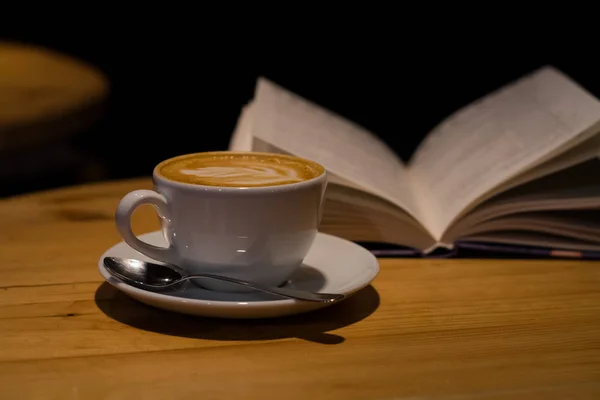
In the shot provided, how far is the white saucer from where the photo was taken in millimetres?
639

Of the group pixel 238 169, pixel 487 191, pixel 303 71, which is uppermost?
pixel 303 71

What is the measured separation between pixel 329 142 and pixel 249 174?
0.33m

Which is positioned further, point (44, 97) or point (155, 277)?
point (44, 97)

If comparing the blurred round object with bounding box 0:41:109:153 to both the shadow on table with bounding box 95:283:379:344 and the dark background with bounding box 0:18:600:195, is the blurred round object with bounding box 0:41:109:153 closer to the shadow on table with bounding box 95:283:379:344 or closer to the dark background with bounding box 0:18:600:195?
the dark background with bounding box 0:18:600:195

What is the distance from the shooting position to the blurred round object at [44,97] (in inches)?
70.1

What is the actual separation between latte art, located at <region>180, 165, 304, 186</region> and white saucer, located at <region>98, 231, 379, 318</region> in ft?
0.33

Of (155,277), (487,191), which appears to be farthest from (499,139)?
(155,277)

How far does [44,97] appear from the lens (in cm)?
199

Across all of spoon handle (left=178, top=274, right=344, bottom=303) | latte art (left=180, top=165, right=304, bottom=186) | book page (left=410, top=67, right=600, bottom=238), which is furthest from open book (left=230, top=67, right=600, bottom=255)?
spoon handle (left=178, top=274, right=344, bottom=303)

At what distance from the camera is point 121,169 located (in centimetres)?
→ 272

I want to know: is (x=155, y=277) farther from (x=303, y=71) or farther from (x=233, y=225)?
(x=303, y=71)

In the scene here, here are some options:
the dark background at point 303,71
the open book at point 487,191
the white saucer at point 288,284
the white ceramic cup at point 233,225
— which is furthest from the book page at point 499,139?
the dark background at point 303,71

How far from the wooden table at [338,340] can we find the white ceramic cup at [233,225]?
0.05 meters

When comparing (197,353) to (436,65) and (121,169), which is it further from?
(121,169)
